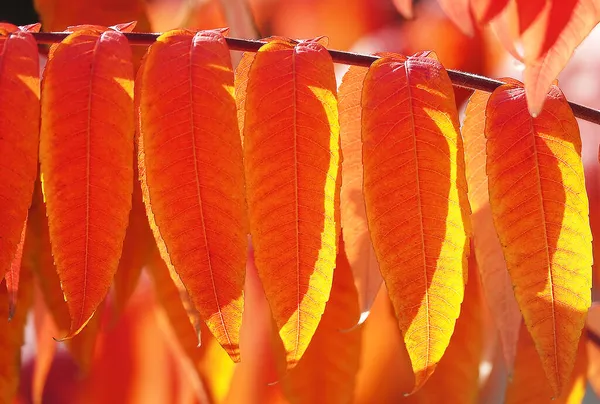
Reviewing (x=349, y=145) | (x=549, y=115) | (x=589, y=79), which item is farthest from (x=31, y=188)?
(x=589, y=79)

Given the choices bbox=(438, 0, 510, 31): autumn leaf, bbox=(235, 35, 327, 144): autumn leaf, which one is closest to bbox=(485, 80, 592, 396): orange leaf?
bbox=(438, 0, 510, 31): autumn leaf

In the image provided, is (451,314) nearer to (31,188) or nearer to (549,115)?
(549,115)

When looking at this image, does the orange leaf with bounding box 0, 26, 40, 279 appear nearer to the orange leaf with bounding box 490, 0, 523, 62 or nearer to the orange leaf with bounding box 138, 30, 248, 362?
the orange leaf with bounding box 138, 30, 248, 362

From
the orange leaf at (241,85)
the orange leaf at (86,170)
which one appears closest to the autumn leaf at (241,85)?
the orange leaf at (241,85)

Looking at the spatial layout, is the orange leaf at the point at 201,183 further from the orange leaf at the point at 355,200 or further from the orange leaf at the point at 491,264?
the orange leaf at the point at 491,264

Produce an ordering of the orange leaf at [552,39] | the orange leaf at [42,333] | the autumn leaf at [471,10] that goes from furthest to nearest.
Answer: the orange leaf at [42,333]
the autumn leaf at [471,10]
the orange leaf at [552,39]

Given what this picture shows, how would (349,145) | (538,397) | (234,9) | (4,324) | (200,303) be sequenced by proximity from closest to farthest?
(200,303) < (349,145) < (4,324) < (538,397) < (234,9)

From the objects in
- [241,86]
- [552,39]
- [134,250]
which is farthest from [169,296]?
[552,39]
